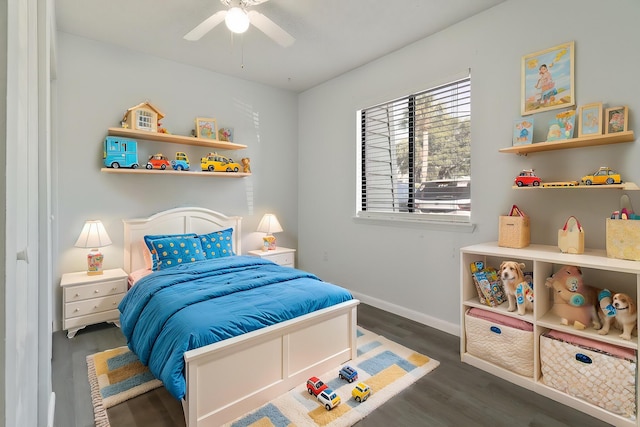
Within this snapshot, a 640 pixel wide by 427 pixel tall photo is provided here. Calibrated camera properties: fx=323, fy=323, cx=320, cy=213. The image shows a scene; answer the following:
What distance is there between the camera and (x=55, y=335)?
2873 mm

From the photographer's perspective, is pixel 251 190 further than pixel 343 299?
Yes

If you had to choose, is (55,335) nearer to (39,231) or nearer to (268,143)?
(39,231)

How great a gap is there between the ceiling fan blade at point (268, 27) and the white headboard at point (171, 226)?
2.11m

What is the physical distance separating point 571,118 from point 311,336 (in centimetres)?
228

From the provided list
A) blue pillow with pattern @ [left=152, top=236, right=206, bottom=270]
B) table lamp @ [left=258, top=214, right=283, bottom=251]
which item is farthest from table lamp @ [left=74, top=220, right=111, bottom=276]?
table lamp @ [left=258, top=214, right=283, bottom=251]

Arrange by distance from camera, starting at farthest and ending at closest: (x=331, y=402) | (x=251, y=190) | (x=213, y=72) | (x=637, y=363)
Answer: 1. (x=251, y=190)
2. (x=213, y=72)
3. (x=331, y=402)
4. (x=637, y=363)

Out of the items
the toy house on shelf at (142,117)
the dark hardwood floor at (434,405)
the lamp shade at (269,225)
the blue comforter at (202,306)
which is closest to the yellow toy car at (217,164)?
the toy house on shelf at (142,117)

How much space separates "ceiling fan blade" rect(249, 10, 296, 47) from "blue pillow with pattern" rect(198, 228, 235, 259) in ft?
6.83

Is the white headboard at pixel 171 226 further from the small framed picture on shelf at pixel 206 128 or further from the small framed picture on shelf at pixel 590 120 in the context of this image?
the small framed picture on shelf at pixel 590 120

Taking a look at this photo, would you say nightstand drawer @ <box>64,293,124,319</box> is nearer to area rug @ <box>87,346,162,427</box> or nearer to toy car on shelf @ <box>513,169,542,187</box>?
area rug @ <box>87,346,162,427</box>

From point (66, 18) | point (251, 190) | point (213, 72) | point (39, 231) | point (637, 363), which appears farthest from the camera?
point (251, 190)

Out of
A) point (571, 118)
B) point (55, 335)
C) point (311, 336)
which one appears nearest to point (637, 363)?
point (571, 118)

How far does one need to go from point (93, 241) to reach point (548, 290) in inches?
148

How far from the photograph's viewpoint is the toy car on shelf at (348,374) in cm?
216
